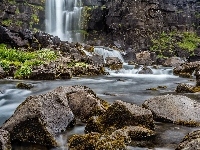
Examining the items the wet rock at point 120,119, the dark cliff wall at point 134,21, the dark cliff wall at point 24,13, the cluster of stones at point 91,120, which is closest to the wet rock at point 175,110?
the cluster of stones at point 91,120

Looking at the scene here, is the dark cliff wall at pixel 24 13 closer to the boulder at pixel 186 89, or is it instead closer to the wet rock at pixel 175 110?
the boulder at pixel 186 89

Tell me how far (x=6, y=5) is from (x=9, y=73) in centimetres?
3037

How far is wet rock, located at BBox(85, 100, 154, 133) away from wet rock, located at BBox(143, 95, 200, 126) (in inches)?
41.6

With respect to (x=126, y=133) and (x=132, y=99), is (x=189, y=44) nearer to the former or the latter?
(x=132, y=99)

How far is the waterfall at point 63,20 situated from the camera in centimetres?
4997

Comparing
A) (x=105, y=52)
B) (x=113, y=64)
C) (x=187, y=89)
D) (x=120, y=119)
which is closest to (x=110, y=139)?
(x=120, y=119)

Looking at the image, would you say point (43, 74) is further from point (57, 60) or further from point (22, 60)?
point (22, 60)

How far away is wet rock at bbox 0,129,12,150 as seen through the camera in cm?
660

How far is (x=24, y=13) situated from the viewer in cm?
4947

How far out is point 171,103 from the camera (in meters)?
9.40

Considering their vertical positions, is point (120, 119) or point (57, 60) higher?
point (57, 60)

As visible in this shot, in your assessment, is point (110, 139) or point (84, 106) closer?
point (110, 139)

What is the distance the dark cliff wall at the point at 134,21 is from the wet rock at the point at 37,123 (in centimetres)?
4061

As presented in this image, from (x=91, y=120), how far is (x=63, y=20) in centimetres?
4414
